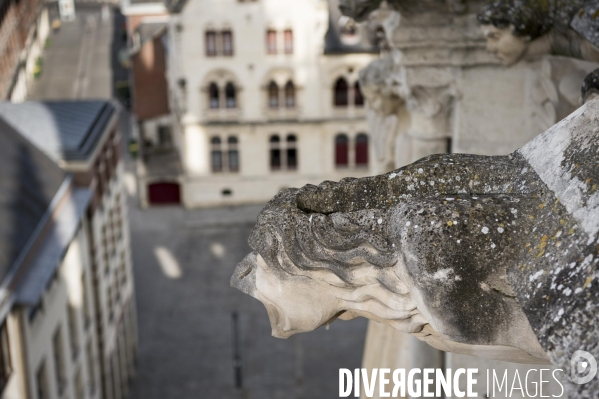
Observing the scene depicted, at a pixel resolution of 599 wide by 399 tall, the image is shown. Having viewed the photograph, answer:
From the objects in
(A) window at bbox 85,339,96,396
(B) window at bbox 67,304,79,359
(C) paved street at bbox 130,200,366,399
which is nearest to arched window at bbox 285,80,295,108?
(C) paved street at bbox 130,200,366,399

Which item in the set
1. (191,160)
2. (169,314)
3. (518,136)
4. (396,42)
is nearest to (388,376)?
(518,136)

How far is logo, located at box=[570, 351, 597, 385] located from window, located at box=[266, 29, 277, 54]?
176 feet

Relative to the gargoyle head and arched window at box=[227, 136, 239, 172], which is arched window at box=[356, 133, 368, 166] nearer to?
arched window at box=[227, 136, 239, 172]

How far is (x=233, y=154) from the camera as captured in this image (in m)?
59.2

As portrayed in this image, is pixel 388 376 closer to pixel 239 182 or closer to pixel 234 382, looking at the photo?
pixel 234 382

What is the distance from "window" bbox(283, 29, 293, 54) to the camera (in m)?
55.8

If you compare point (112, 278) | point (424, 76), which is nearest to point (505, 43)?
point (424, 76)

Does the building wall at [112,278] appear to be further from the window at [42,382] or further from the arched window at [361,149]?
the arched window at [361,149]

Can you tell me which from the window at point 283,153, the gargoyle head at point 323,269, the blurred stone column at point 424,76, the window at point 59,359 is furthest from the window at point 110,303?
the gargoyle head at point 323,269

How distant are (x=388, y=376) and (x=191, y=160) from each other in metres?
50.5

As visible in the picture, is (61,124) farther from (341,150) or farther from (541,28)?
(541,28)

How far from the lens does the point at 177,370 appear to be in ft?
134

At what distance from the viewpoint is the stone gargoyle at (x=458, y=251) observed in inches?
136

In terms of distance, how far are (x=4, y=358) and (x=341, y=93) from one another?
3683 centimetres
